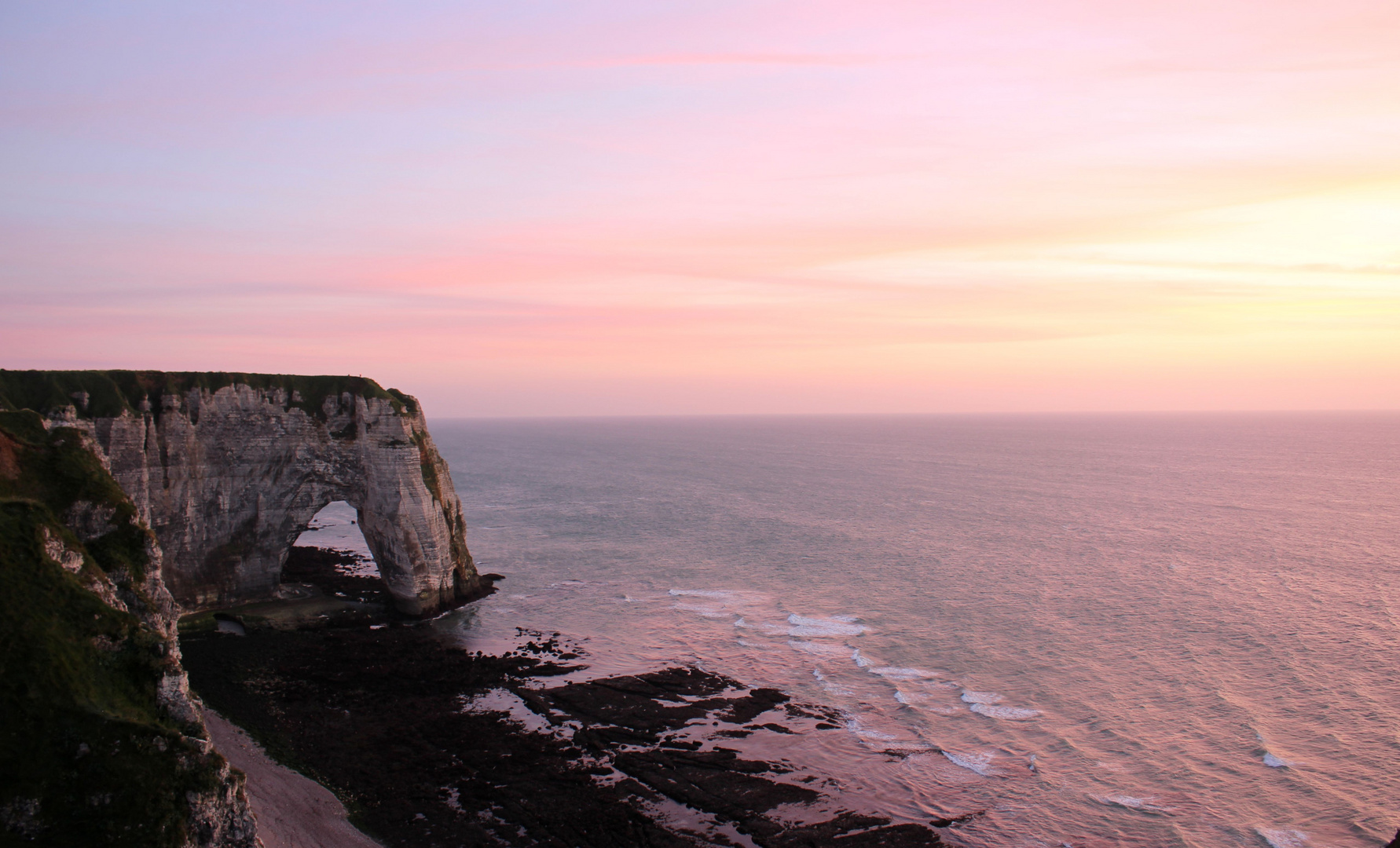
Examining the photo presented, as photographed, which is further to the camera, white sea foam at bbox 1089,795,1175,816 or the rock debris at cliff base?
white sea foam at bbox 1089,795,1175,816

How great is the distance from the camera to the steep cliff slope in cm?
1448

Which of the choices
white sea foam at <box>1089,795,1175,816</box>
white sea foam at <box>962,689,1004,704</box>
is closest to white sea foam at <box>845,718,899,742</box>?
white sea foam at <box>962,689,1004,704</box>

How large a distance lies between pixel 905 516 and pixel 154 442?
229 feet

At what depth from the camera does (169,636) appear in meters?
20.1

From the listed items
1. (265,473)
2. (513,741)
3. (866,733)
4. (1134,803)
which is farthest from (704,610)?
(265,473)

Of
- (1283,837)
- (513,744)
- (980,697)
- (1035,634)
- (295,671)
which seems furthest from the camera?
(1035,634)

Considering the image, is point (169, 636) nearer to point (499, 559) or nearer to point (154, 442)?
point (154, 442)

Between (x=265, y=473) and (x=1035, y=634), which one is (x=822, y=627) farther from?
(x=265, y=473)

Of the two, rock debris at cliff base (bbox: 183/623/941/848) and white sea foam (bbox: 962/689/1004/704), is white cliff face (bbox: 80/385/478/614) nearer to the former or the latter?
rock debris at cliff base (bbox: 183/623/941/848)

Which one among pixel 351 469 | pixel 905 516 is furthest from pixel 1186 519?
pixel 351 469

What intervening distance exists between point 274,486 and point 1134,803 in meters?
46.4

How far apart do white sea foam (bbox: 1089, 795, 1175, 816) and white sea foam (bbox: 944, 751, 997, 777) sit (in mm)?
3625

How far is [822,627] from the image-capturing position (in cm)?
4600

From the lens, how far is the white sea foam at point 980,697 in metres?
35.1
